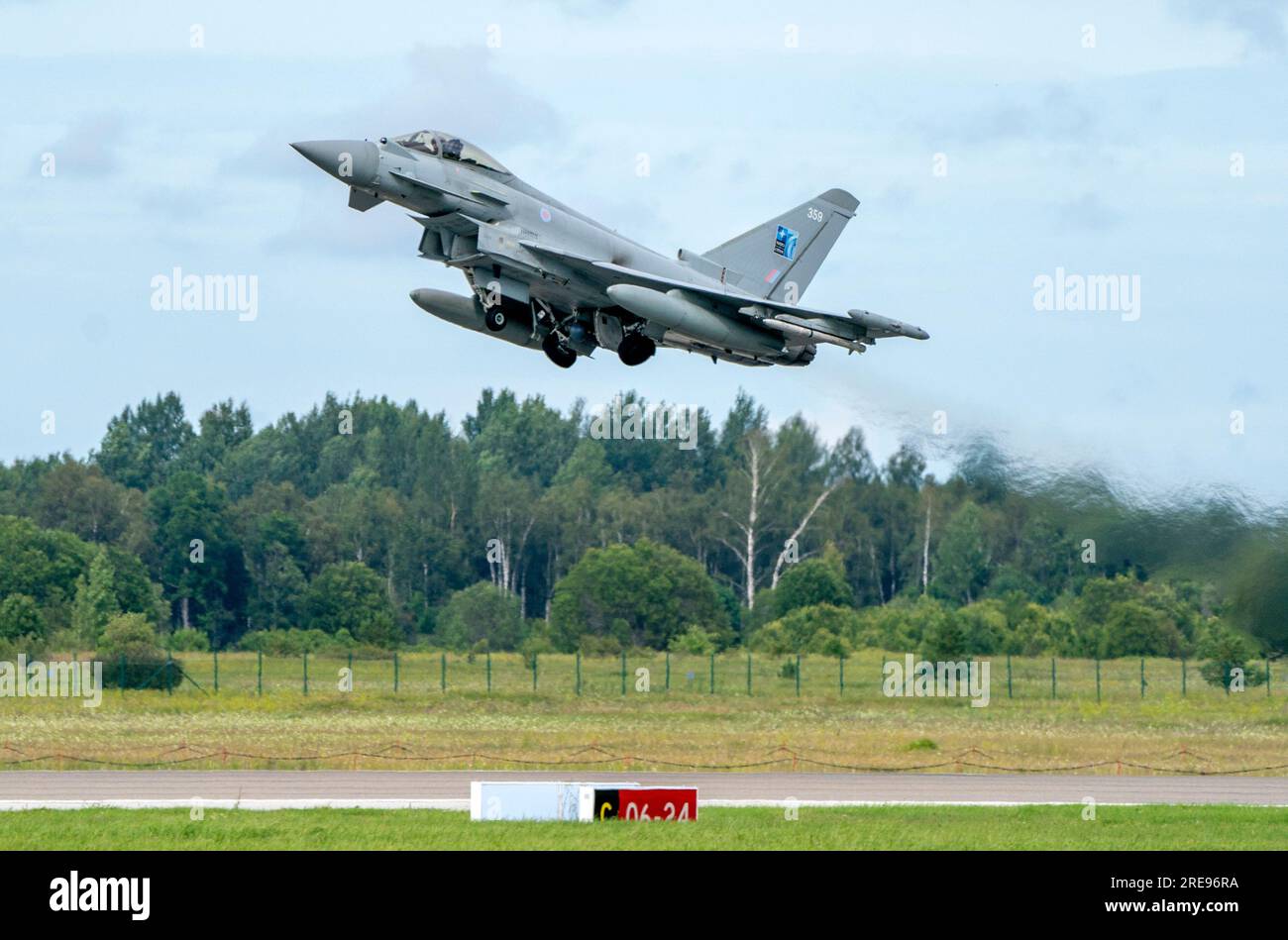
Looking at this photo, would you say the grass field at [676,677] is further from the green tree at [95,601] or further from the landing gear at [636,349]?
the landing gear at [636,349]

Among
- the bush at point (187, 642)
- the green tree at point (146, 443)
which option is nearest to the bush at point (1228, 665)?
the bush at point (187, 642)

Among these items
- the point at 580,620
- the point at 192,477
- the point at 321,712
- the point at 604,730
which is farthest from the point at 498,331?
the point at 192,477

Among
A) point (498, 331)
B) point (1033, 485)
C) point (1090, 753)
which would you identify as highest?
point (498, 331)

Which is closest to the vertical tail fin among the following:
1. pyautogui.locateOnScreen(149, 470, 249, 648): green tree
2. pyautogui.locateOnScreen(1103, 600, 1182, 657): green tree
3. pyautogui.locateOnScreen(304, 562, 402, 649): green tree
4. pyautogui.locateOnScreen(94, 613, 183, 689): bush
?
pyautogui.locateOnScreen(94, 613, 183, 689): bush

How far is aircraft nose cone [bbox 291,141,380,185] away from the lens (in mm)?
28750

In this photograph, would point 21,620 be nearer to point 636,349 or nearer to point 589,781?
point 589,781

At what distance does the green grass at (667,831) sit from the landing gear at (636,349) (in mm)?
7808

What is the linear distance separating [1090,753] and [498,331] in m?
16.7

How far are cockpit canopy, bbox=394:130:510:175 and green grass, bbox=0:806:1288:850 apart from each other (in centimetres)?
1041

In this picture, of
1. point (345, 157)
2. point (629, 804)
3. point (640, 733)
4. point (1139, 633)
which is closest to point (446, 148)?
point (345, 157)

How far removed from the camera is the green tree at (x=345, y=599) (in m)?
76.8

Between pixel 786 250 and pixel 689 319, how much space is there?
586 centimetres
